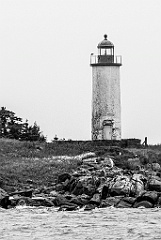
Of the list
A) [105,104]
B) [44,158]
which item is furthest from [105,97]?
[44,158]

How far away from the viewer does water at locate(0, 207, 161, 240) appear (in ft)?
76.0

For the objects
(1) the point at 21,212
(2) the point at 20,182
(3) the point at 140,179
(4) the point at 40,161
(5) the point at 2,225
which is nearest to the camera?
(5) the point at 2,225

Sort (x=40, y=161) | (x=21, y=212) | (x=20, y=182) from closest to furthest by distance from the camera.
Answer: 1. (x=21, y=212)
2. (x=20, y=182)
3. (x=40, y=161)

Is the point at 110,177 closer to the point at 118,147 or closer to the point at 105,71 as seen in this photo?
the point at 118,147

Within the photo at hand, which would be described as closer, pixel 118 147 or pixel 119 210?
pixel 119 210

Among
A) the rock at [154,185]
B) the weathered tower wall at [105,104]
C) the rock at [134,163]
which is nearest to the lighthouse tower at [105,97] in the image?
the weathered tower wall at [105,104]

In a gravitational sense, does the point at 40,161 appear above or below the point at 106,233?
above

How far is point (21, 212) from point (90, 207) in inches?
87.7

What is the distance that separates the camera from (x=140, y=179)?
32.6 metres

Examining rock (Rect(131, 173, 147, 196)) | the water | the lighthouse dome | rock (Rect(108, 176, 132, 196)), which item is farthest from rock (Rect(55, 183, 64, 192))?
the lighthouse dome

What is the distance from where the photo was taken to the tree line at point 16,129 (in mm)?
49750

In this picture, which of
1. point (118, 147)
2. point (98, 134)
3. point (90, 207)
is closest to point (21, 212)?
point (90, 207)

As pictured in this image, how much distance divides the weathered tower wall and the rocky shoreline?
8.94 m

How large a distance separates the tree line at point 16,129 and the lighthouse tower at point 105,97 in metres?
3.97
